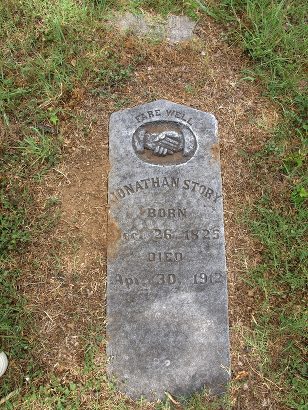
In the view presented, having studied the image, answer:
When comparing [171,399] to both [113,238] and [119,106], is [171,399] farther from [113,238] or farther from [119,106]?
[119,106]

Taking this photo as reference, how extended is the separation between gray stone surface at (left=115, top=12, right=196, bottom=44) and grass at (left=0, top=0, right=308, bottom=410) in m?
0.08

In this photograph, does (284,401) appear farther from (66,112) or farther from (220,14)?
(220,14)

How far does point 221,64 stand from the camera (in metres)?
3.24

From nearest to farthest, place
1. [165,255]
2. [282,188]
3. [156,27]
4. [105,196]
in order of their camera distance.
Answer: [165,255], [105,196], [282,188], [156,27]

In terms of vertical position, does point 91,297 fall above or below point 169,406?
above

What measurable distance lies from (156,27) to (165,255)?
1.56 meters

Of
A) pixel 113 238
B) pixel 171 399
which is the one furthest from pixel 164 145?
pixel 171 399

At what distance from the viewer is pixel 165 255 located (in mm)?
2609

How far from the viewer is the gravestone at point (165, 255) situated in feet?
8.09

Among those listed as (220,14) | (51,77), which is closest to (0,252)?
(51,77)

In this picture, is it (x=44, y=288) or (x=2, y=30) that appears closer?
(x=44, y=288)

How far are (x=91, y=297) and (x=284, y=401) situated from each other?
110 cm

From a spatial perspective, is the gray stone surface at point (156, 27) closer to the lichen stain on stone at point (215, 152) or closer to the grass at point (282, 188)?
the grass at point (282, 188)

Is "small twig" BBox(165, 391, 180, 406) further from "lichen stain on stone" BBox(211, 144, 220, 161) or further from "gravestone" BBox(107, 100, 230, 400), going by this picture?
"lichen stain on stone" BBox(211, 144, 220, 161)
